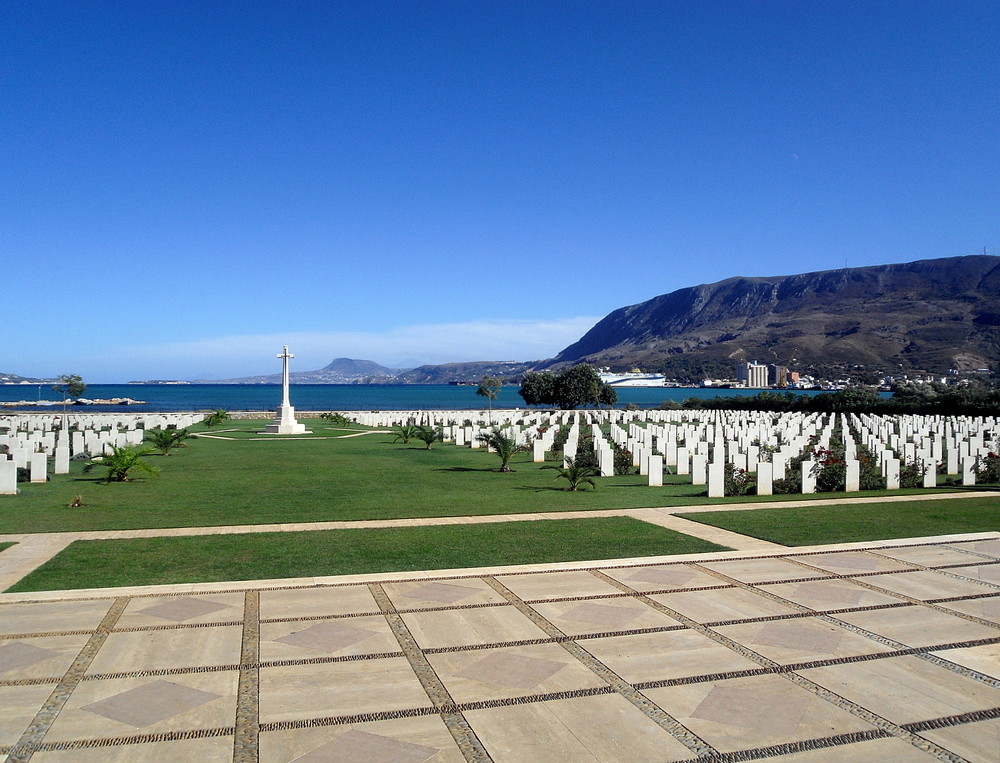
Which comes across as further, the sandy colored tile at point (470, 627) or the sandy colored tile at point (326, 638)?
the sandy colored tile at point (470, 627)

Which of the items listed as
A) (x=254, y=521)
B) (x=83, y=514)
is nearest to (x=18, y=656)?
(x=254, y=521)

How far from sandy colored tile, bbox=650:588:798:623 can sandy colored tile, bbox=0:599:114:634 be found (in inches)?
185

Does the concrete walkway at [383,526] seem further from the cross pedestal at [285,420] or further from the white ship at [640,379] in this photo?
the white ship at [640,379]

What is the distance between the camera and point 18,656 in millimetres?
5199

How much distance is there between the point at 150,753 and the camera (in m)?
3.83

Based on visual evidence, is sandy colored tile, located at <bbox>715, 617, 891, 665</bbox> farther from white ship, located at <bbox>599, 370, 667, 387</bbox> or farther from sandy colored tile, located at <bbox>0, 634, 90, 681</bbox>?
white ship, located at <bbox>599, 370, 667, 387</bbox>

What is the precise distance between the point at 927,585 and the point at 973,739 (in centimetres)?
356

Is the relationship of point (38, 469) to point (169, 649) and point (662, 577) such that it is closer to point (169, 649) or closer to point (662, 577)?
point (169, 649)

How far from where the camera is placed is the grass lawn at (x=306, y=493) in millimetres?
11695

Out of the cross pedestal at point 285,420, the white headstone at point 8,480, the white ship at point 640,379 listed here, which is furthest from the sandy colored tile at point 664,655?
the white ship at point 640,379

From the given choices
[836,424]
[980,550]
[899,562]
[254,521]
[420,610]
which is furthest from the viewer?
[836,424]

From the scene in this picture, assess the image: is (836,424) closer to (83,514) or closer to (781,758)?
(83,514)

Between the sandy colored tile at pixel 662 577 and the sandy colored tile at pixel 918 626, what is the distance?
4.70ft

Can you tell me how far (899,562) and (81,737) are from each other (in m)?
7.77
